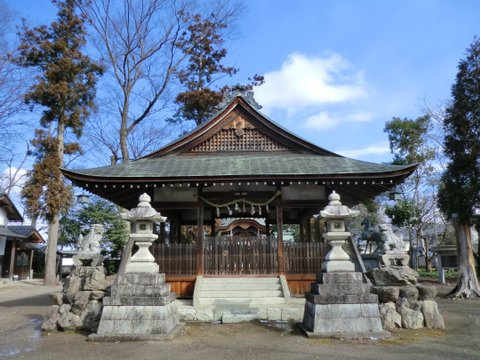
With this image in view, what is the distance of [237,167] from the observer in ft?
36.6

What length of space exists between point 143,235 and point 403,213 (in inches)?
785

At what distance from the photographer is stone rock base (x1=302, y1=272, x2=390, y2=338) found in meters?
7.29

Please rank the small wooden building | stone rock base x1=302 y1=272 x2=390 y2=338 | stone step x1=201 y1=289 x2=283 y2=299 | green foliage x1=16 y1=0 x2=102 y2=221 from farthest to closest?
the small wooden building, green foliage x1=16 y1=0 x2=102 y2=221, stone step x1=201 y1=289 x2=283 y2=299, stone rock base x1=302 y1=272 x2=390 y2=338

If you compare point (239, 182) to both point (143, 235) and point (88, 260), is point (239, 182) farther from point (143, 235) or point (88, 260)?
point (88, 260)

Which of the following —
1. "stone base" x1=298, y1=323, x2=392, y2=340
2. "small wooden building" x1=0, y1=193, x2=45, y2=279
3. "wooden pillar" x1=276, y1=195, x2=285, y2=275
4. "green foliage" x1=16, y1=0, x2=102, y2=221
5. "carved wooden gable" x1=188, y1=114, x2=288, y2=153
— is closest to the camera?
"stone base" x1=298, y1=323, x2=392, y2=340

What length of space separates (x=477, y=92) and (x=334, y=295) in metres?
12.1

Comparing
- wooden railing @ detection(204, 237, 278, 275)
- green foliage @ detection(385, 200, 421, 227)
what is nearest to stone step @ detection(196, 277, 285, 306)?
wooden railing @ detection(204, 237, 278, 275)

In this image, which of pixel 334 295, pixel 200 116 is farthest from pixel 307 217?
pixel 200 116

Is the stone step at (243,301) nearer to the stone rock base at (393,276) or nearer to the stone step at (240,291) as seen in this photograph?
the stone step at (240,291)

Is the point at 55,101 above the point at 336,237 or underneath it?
above

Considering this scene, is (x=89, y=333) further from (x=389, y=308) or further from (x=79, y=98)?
(x=79, y=98)

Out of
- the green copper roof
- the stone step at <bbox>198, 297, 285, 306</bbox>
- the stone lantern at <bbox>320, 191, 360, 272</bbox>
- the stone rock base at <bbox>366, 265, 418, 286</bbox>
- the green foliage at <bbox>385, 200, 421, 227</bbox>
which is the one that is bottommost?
the stone step at <bbox>198, 297, 285, 306</bbox>

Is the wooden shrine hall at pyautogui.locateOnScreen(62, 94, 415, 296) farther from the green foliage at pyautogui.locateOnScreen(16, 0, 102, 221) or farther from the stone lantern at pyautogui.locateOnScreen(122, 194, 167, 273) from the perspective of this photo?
the green foliage at pyautogui.locateOnScreen(16, 0, 102, 221)

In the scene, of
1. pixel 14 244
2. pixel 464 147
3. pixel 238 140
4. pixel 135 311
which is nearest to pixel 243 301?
pixel 135 311
